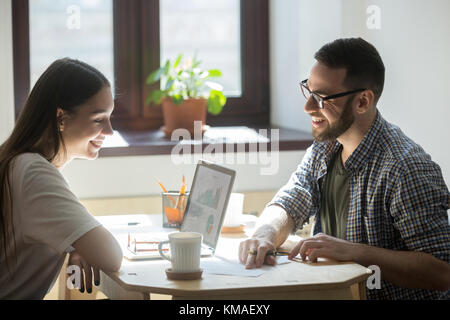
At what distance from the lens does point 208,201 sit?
1.84 meters

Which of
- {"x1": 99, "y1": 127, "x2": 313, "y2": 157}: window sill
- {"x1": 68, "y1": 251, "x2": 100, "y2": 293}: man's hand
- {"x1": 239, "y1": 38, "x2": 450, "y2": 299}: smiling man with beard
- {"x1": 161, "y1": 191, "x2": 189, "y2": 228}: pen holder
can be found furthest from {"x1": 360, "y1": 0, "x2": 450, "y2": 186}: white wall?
{"x1": 68, "y1": 251, "x2": 100, "y2": 293}: man's hand

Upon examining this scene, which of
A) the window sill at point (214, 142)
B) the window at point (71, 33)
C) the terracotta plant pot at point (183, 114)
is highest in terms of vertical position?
the window at point (71, 33)

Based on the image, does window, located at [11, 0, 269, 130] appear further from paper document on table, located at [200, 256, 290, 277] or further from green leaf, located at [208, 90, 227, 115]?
paper document on table, located at [200, 256, 290, 277]

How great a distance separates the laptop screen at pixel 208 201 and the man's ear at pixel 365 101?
440 mm

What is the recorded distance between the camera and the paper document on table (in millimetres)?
1537

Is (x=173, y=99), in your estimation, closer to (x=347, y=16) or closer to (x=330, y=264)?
(x=347, y=16)

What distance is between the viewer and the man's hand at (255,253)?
161 cm

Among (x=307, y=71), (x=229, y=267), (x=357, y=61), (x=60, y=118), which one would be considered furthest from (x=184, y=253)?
(x=307, y=71)

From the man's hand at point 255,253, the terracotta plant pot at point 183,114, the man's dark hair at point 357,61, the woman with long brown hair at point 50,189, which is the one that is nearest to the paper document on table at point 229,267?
the man's hand at point 255,253

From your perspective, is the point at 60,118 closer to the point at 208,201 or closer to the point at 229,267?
the point at 208,201

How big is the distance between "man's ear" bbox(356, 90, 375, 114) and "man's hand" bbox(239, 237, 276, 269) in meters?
0.49

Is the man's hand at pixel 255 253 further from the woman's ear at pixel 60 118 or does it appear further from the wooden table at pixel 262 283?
the woman's ear at pixel 60 118

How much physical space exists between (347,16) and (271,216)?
4.15ft

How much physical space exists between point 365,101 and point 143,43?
63.0 inches
